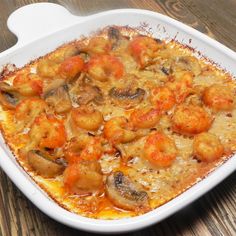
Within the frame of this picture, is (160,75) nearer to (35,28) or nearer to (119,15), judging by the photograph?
(119,15)

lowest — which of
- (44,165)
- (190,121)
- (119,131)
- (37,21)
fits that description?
(37,21)

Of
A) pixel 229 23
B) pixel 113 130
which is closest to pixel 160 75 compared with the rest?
pixel 113 130

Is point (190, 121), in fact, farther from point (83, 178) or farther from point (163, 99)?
point (83, 178)

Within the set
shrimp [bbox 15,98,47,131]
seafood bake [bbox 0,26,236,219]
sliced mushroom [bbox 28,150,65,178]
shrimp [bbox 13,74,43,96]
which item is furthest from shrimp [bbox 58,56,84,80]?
sliced mushroom [bbox 28,150,65,178]

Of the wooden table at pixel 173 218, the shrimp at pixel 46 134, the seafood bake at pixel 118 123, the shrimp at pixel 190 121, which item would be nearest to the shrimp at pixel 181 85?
the seafood bake at pixel 118 123

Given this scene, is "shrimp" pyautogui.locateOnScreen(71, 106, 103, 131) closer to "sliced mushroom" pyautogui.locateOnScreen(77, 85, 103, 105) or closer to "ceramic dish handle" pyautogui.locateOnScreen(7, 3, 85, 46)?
"sliced mushroom" pyautogui.locateOnScreen(77, 85, 103, 105)

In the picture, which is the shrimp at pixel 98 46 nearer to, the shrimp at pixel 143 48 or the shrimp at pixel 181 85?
the shrimp at pixel 143 48

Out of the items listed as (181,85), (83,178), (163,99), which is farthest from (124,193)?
(181,85)
